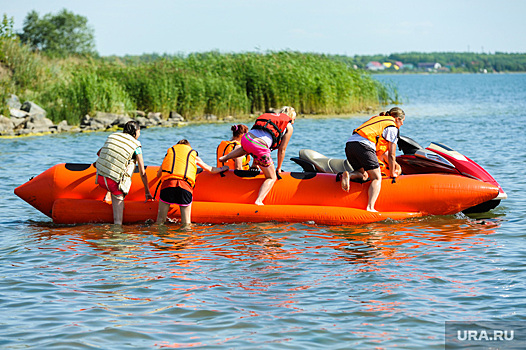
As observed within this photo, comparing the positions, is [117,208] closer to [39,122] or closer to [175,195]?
[175,195]

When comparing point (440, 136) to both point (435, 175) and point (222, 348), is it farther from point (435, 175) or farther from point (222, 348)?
point (222, 348)

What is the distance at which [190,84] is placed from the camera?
23.1 m

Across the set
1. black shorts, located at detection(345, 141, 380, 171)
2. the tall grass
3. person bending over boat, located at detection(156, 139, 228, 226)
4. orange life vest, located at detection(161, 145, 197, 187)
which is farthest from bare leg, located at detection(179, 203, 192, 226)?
the tall grass

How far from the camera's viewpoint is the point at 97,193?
8797 mm

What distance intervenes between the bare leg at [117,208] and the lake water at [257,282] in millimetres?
194

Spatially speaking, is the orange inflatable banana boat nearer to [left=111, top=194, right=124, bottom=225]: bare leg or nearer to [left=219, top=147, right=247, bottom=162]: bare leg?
[left=111, top=194, right=124, bottom=225]: bare leg

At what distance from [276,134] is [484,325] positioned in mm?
3994

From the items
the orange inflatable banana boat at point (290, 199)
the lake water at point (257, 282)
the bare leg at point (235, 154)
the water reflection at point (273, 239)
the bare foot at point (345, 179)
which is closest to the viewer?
the lake water at point (257, 282)

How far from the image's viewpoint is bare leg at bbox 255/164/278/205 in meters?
8.41

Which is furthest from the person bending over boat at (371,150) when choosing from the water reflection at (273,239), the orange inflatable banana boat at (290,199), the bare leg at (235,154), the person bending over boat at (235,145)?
the person bending over boat at (235,145)

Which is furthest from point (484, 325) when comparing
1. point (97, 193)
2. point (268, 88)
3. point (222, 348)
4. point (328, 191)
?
point (268, 88)

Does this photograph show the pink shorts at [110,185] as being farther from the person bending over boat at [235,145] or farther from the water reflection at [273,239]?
the person bending over boat at [235,145]

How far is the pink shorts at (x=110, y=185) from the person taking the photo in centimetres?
825

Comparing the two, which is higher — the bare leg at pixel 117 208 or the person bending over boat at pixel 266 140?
the person bending over boat at pixel 266 140
